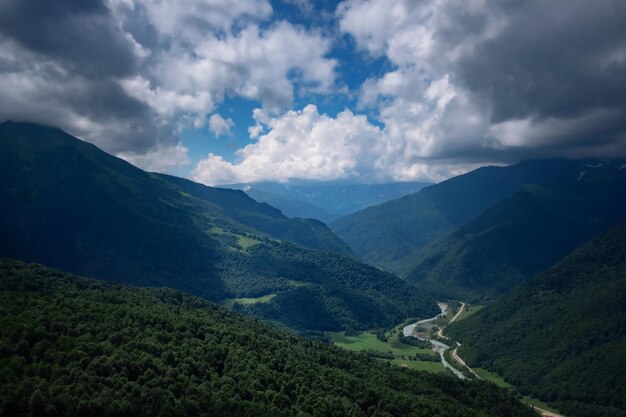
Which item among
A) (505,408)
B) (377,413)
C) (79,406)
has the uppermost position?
(79,406)

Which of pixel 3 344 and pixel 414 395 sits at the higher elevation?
pixel 3 344

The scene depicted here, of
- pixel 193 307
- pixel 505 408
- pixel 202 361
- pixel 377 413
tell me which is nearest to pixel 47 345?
pixel 202 361

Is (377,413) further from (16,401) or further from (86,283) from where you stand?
(86,283)

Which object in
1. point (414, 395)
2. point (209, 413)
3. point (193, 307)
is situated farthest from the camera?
point (193, 307)

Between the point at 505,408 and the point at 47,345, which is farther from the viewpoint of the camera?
the point at 505,408

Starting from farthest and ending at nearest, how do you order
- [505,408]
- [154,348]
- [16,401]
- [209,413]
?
[505,408] → [154,348] → [209,413] → [16,401]

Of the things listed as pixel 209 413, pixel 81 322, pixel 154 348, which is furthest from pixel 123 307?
pixel 209 413

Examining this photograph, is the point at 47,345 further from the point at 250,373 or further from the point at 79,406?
the point at 250,373
